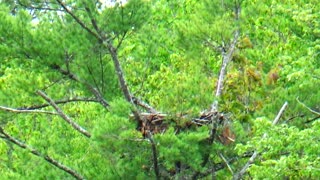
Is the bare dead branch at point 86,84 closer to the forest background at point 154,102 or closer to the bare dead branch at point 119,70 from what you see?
the forest background at point 154,102

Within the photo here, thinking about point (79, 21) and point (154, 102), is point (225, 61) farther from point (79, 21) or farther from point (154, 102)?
point (79, 21)

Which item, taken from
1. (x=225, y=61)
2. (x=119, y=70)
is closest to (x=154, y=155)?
(x=119, y=70)

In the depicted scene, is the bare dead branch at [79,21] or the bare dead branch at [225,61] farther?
the bare dead branch at [225,61]

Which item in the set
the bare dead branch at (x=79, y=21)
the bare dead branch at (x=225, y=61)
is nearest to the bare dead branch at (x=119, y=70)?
the bare dead branch at (x=79, y=21)

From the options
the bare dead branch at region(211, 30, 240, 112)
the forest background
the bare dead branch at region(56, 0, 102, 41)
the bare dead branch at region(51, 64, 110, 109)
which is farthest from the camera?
the bare dead branch at region(211, 30, 240, 112)

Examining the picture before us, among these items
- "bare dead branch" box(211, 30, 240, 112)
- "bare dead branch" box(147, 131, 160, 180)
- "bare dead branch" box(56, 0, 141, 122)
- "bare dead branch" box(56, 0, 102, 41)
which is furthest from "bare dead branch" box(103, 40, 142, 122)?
"bare dead branch" box(211, 30, 240, 112)

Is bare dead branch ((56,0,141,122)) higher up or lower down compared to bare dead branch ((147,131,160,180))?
higher up

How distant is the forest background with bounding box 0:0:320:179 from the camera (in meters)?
10.0

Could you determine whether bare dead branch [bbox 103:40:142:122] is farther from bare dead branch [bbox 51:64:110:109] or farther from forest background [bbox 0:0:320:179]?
bare dead branch [bbox 51:64:110:109]

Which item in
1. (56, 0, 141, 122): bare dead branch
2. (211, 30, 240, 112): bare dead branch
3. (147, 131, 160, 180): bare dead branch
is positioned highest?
(56, 0, 141, 122): bare dead branch

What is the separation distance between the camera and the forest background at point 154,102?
10016 millimetres

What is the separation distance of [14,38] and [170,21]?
959 centimetres

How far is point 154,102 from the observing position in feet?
41.1

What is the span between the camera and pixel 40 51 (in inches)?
416
